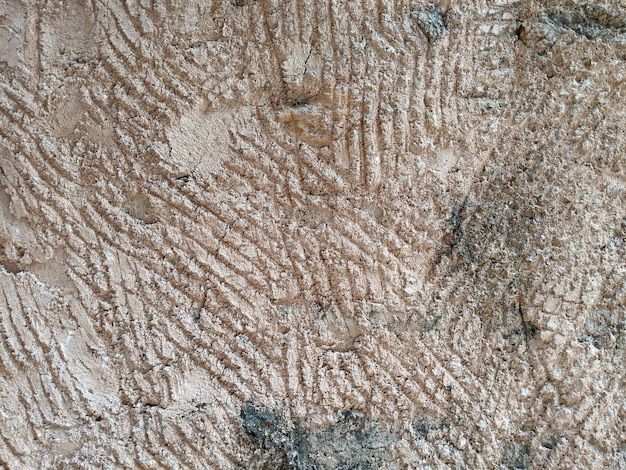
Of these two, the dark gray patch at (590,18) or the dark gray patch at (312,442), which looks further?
the dark gray patch at (590,18)

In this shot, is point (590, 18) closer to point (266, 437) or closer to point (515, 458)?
point (515, 458)

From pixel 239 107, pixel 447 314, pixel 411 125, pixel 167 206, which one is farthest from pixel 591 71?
pixel 167 206

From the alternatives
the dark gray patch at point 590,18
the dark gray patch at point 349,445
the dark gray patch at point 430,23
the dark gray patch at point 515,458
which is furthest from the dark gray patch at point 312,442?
the dark gray patch at point 590,18

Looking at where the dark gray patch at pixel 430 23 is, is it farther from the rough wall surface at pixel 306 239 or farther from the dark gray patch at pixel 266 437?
the dark gray patch at pixel 266 437

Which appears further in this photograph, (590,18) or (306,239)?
(590,18)

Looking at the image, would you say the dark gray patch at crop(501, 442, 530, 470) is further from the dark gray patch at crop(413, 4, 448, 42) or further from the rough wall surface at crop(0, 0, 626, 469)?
the dark gray patch at crop(413, 4, 448, 42)

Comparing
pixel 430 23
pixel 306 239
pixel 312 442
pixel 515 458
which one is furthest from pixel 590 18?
pixel 312 442

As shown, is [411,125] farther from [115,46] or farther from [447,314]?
[115,46]
